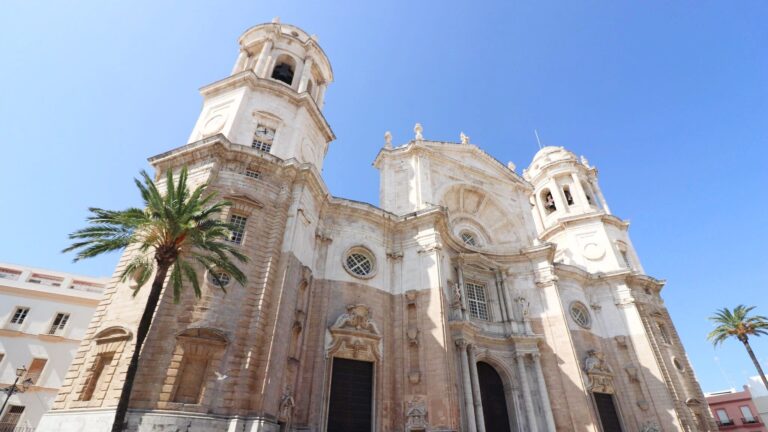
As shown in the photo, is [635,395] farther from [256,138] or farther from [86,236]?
[86,236]

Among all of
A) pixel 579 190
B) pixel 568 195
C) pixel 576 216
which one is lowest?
pixel 576 216

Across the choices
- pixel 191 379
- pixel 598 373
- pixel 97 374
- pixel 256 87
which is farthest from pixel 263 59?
pixel 598 373

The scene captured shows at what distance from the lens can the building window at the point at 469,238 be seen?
30.3m

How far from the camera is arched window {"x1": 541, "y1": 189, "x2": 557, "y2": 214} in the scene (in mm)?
40906

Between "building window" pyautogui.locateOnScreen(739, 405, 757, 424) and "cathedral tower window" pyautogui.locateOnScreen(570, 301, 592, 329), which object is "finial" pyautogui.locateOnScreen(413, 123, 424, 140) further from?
"building window" pyautogui.locateOnScreen(739, 405, 757, 424)

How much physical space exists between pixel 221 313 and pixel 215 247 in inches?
121

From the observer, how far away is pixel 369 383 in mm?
20203

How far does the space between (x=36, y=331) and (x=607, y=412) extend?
4184 cm

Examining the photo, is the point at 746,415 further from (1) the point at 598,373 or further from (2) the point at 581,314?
(1) the point at 598,373

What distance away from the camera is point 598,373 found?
2661 cm

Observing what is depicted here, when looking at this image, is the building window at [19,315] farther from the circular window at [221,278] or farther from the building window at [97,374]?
the circular window at [221,278]

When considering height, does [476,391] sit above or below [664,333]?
below

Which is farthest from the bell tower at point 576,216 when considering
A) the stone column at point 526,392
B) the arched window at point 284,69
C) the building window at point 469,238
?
the arched window at point 284,69

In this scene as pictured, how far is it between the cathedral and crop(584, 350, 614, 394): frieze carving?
13 centimetres
